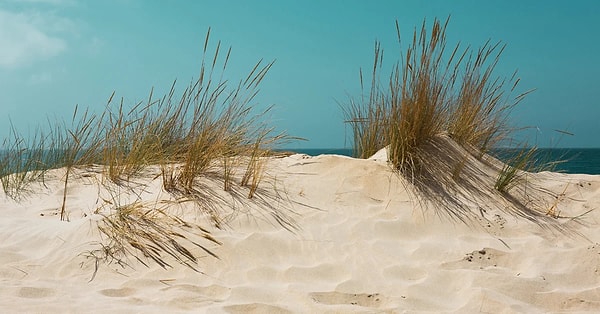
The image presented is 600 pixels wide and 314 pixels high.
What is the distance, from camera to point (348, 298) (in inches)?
95.0

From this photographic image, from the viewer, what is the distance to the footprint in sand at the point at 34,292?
7.57ft

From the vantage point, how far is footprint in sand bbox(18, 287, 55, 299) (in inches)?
90.9

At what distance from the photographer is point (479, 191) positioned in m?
3.74

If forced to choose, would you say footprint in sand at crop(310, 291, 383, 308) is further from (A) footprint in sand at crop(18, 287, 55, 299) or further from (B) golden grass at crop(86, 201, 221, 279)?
(A) footprint in sand at crop(18, 287, 55, 299)

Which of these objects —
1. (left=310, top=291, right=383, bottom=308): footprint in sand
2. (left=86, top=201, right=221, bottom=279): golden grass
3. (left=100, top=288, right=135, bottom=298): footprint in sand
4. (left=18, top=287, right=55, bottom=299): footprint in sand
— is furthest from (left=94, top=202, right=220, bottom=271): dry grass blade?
(left=310, top=291, right=383, bottom=308): footprint in sand

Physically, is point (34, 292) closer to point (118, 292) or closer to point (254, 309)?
point (118, 292)

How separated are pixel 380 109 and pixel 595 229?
1.60m

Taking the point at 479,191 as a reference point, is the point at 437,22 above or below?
above

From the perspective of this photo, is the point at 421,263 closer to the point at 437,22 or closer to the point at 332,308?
the point at 332,308

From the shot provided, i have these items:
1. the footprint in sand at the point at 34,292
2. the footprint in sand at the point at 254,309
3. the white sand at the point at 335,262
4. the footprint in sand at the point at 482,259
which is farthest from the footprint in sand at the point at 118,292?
the footprint in sand at the point at 482,259

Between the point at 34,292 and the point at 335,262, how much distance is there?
134 cm

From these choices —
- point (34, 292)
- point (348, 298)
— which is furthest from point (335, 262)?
point (34, 292)

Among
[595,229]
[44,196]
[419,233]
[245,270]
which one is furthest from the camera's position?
[44,196]

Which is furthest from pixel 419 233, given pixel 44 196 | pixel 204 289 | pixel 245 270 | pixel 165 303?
pixel 44 196
